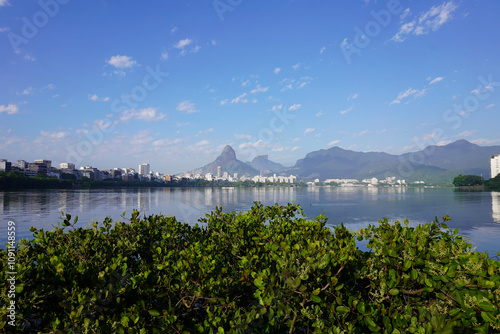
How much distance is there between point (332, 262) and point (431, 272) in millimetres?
872

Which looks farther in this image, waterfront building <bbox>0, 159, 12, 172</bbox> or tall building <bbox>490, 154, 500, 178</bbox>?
tall building <bbox>490, 154, 500, 178</bbox>

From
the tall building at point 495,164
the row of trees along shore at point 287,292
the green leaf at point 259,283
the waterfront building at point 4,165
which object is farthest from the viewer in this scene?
the tall building at point 495,164

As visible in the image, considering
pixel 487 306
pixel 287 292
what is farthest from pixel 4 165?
pixel 487 306

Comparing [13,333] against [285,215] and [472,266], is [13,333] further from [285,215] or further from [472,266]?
[285,215]

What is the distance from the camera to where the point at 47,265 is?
260 centimetres

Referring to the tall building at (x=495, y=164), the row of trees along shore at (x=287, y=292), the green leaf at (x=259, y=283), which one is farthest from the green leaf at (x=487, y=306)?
the tall building at (x=495, y=164)

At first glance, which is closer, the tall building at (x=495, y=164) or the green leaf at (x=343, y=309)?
the green leaf at (x=343, y=309)

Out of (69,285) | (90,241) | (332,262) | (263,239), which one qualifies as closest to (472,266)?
(332,262)

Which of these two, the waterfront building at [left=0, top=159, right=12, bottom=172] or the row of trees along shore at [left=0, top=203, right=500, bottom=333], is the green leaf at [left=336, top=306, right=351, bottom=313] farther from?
the waterfront building at [left=0, top=159, right=12, bottom=172]

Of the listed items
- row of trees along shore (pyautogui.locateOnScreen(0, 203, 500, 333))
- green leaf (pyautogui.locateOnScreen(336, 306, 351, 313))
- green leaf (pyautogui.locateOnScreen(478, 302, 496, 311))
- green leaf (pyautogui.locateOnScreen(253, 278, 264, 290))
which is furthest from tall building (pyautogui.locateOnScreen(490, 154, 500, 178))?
green leaf (pyautogui.locateOnScreen(253, 278, 264, 290))

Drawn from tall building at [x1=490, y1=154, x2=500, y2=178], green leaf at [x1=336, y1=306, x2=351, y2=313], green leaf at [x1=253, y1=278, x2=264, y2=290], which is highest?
tall building at [x1=490, y1=154, x2=500, y2=178]

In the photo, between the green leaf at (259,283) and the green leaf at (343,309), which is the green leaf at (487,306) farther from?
the green leaf at (259,283)

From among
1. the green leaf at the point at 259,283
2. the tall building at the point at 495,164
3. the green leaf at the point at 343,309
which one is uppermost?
the tall building at the point at 495,164

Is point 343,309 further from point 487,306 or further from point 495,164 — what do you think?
point 495,164
